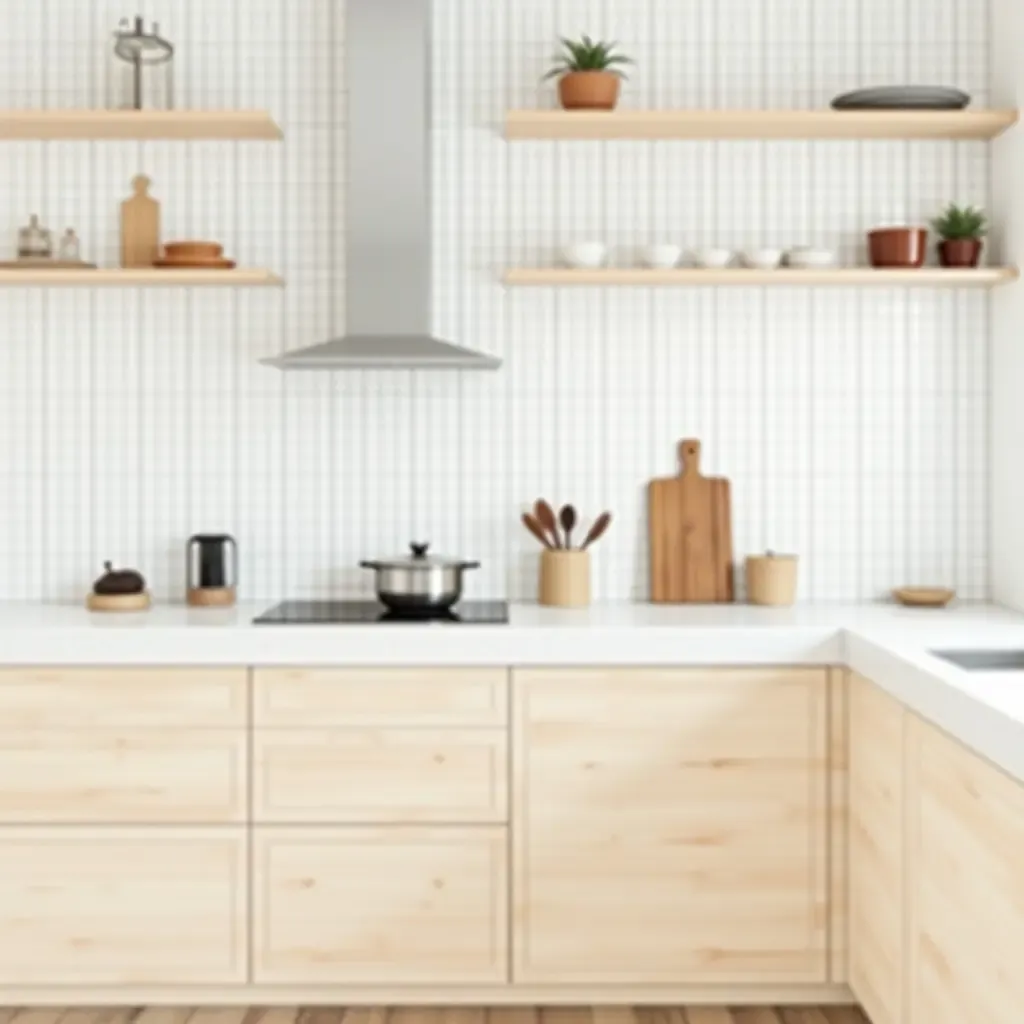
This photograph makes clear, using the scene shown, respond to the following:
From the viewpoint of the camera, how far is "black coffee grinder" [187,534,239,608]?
3889 millimetres

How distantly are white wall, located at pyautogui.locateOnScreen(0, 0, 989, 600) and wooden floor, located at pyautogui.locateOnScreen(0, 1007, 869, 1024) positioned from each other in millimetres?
1068

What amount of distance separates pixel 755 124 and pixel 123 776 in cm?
216

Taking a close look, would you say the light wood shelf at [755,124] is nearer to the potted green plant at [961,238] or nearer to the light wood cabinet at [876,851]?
the potted green plant at [961,238]

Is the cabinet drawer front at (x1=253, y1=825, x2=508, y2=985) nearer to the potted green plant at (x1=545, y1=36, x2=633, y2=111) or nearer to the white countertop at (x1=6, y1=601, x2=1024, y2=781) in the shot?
the white countertop at (x1=6, y1=601, x2=1024, y2=781)

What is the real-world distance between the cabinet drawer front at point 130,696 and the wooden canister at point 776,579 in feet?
4.34

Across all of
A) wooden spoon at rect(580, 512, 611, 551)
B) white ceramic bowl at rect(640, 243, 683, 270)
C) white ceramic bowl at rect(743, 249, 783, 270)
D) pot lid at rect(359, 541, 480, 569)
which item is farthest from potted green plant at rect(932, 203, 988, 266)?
pot lid at rect(359, 541, 480, 569)

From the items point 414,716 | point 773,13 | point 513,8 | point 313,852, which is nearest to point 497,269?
point 513,8

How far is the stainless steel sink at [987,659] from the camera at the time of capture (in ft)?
10.6

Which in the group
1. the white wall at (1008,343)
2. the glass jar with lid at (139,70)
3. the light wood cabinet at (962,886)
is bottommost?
the light wood cabinet at (962,886)

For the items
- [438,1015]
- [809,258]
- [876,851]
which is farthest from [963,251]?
[438,1015]

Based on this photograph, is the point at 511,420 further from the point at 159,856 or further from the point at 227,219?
the point at 159,856

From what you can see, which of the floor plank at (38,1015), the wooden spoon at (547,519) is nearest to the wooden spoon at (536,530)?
the wooden spoon at (547,519)

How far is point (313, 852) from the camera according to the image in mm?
3445

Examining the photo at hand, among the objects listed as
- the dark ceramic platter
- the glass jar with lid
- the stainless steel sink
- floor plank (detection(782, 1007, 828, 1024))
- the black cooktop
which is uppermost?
the glass jar with lid
